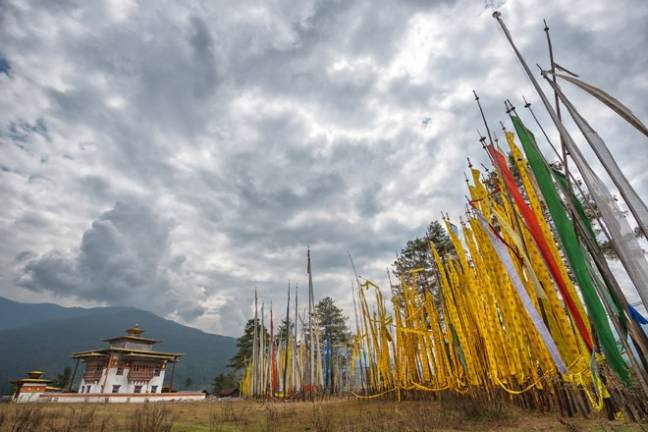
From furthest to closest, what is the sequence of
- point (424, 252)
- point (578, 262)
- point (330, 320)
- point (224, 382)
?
point (224, 382) < point (330, 320) < point (424, 252) < point (578, 262)

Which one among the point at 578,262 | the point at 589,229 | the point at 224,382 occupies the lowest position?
the point at 224,382

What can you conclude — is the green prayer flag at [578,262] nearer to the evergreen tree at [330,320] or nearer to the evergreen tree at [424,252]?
the evergreen tree at [424,252]

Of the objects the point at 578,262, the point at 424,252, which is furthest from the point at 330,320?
the point at 578,262

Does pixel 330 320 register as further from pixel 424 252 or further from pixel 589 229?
pixel 589 229

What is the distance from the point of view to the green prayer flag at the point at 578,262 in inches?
64.5

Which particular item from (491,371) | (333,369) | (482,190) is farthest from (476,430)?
(333,369)

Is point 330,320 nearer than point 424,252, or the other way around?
point 424,252

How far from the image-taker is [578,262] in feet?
5.38

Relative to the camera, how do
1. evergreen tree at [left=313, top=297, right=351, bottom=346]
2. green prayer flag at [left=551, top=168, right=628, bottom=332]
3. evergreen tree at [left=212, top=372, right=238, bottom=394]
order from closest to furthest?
green prayer flag at [left=551, top=168, right=628, bottom=332], evergreen tree at [left=313, top=297, right=351, bottom=346], evergreen tree at [left=212, top=372, right=238, bottom=394]

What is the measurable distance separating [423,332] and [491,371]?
121 inches

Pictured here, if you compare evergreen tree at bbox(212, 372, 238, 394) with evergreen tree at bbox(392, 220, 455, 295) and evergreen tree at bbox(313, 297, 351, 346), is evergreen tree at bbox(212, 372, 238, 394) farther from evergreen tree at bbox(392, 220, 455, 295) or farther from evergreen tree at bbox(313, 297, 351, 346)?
evergreen tree at bbox(392, 220, 455, 295)

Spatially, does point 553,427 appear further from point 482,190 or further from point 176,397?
point 176,397

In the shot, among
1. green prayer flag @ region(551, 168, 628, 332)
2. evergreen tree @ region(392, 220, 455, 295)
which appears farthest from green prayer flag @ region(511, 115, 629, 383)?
evergreen tree @ region(392, 220, 455, 295)

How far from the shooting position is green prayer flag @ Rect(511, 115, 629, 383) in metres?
1.64
